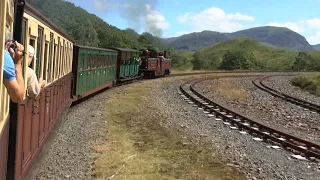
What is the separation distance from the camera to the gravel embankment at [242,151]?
784cm

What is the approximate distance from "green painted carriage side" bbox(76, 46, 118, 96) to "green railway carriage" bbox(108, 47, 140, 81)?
273 centimetres

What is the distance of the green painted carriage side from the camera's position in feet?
47.8

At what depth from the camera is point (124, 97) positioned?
63.1 feet

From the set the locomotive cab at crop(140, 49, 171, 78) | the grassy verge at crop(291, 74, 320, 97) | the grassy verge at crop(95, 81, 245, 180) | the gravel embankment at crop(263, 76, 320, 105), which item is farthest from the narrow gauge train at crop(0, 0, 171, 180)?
the grassy verge at crop(291, 74, 320, 97)

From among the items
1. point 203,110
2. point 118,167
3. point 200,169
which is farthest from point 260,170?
point 203,110

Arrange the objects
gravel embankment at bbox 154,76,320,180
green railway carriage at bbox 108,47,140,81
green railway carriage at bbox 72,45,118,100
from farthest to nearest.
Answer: green railway carriage at bbox 108,47,140,81, green railway carriage at bbox 72,45,118,100, gravel embankment at bbox 154,76,320,180

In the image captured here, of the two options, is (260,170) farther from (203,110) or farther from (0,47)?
(203,110)

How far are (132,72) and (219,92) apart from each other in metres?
8.38

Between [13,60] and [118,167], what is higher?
[13,60]

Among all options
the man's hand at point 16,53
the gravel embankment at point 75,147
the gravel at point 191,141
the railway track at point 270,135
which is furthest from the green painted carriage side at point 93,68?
the man's hand at point 16,53

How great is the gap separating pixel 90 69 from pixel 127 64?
11.6 meters

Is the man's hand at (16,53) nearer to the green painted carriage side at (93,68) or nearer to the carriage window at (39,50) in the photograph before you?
the carriage window at (39,50)

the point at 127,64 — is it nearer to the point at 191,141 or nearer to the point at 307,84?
the point at 307,84

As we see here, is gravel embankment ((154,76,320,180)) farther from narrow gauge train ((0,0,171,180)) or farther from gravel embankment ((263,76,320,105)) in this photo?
gravel embankment ((263,76,320,105))
